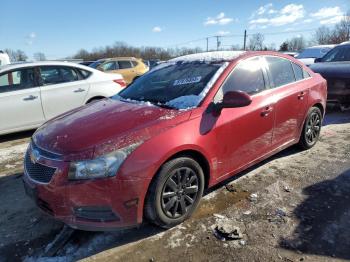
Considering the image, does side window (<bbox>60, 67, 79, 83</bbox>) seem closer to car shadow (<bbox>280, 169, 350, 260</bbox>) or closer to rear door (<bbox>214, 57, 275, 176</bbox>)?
rear door (<bbox>214, 57, 275, 176</bbox>)

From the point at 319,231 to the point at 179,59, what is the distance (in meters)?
2.79

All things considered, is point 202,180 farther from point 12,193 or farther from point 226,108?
point 12,193

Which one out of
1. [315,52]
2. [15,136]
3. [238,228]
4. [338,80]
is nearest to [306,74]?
[238,228]

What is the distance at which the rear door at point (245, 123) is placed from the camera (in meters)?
3.85

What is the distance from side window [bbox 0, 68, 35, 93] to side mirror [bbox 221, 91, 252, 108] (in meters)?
4.74

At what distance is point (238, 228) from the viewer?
137 inches

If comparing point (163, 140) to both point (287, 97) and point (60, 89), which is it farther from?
point (60, 89)

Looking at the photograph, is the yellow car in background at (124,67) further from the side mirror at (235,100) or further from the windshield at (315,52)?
the side mirror at (235,100)

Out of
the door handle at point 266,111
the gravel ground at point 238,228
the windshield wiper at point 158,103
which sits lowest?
the gravel ground at point 238,228

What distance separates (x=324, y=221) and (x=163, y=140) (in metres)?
1.85

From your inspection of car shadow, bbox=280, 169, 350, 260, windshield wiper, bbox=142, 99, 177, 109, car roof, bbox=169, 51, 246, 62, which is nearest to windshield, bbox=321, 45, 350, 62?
car shadow, bbox=280, 169, 350, 260

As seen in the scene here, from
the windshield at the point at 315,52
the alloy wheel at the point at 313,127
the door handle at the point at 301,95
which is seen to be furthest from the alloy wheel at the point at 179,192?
the windshield at the point at 315,52

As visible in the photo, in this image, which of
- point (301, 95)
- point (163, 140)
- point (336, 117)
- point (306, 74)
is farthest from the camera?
point (336, 117)

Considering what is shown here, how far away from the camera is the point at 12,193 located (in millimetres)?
4559
